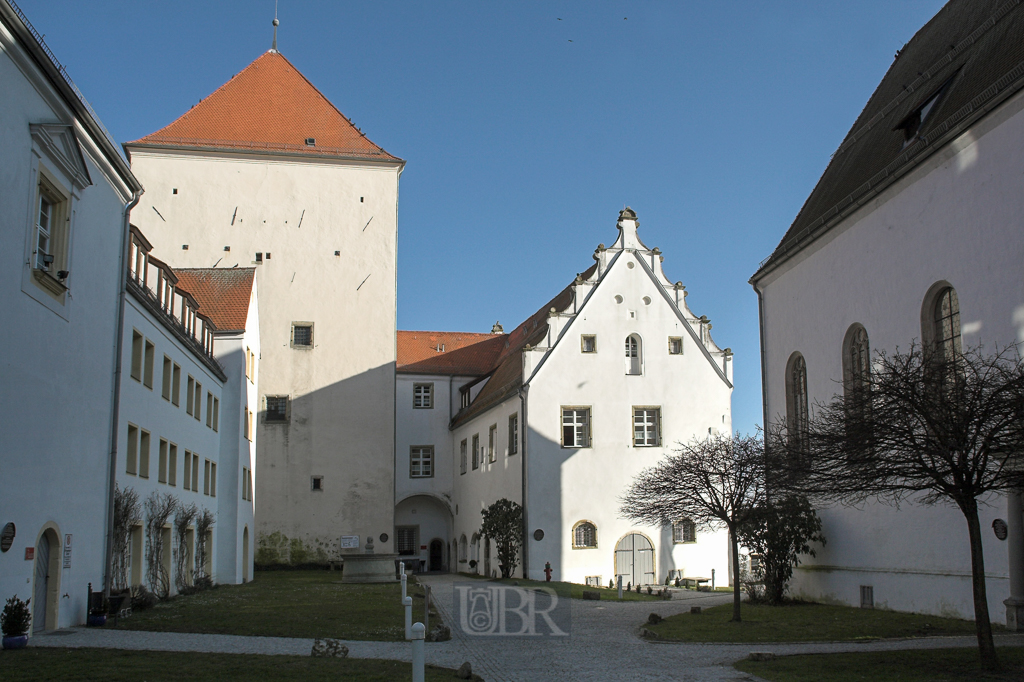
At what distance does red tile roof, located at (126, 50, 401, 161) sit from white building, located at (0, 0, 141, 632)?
25.5m

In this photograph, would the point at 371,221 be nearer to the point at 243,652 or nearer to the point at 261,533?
the point at 261,533

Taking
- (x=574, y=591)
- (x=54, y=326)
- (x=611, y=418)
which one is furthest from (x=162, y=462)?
(x=611, y=418)

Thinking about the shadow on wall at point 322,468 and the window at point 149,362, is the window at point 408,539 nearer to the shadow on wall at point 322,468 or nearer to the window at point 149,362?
the shadow on wall at point 322,468

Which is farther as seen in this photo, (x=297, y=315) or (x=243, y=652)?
(x=297, y=315)

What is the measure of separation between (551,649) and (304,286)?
101ft

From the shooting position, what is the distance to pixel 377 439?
4309cm

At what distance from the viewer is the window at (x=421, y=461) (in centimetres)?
4825

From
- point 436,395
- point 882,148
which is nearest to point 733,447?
point 882,148

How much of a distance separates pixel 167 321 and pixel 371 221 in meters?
21.1

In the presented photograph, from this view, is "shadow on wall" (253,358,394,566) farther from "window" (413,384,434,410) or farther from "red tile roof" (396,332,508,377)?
"red tile roof" (396,332,508,377)

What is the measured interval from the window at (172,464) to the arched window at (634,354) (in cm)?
1802

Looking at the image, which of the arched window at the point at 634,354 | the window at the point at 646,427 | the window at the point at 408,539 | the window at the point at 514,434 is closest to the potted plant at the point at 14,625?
the window at the point at 514,434

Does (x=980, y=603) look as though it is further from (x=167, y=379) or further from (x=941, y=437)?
(x=167, y=379)

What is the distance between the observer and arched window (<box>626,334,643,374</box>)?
122ft
